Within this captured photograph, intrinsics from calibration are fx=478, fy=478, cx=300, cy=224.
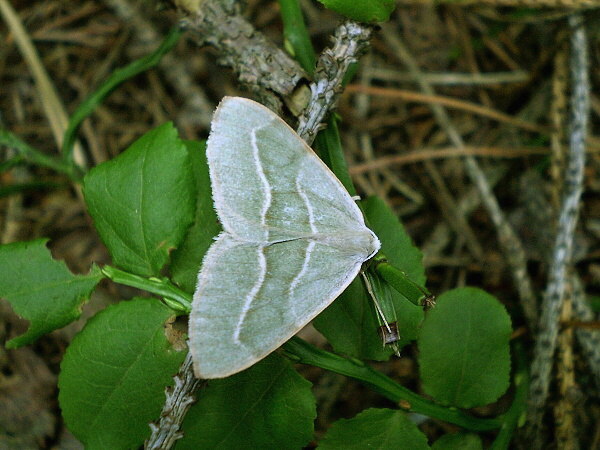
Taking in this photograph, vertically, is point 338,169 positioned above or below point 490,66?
above

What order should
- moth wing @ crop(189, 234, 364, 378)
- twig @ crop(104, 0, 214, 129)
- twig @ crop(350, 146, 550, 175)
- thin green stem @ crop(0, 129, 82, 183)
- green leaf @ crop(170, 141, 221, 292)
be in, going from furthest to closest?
twig @ crop(104, 0, 214, 129)
twig @ crop(350, 146, 550, 175)
thin green stem @ crop(0, 129, 82, 183)
green leaf @ crop(170, 141, 221, 292)
moth wing @ crop(189, 234, 364, 378)

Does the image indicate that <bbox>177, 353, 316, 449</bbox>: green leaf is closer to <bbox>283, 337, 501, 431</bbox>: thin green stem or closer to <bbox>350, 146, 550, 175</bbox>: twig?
<bbox>283, 337, 501, 431</bbox>: thin green stem

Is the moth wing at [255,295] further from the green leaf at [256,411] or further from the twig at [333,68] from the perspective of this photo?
the twig at [333,68]

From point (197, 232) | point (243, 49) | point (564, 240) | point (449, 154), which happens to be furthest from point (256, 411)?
point (449, 154)

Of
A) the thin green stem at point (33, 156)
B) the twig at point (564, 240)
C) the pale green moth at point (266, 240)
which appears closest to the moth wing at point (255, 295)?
the pale green moth at point (266, 240)

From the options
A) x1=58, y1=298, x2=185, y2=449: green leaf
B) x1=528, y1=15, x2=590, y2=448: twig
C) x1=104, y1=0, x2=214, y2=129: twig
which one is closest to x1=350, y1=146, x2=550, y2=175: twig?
x1=528, y1=15, x2=590, y2=448: twig

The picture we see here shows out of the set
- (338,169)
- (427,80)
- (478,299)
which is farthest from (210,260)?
(427,80)

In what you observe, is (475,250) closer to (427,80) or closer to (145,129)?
(427,80)
